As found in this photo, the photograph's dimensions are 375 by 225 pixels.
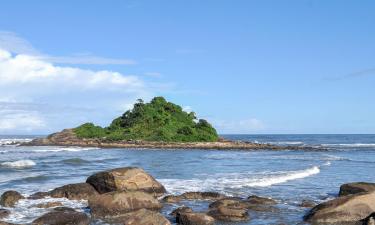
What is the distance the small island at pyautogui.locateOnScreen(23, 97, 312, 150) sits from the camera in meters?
70.2

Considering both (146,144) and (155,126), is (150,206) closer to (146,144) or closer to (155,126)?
(146,144)

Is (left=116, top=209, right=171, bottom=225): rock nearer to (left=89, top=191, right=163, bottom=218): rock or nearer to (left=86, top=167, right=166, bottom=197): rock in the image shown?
(left=89, top=191, right=163, bottom=218): rock

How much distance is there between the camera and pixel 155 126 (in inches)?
3056

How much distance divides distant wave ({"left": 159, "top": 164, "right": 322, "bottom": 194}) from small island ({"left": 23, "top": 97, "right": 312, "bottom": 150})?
37961 millimetres

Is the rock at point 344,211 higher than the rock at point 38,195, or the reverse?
the rock at point 38,195

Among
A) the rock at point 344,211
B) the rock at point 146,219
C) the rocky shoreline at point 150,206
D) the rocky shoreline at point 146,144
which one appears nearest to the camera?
the rock at point 146,219

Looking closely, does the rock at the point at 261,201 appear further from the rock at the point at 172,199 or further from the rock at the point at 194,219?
the rock at the point at 194,219

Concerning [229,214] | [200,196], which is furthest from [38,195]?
[229,214]

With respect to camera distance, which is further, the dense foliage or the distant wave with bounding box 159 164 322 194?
the dense foliage

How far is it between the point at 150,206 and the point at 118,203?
1.21 m

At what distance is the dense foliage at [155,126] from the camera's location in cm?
7431

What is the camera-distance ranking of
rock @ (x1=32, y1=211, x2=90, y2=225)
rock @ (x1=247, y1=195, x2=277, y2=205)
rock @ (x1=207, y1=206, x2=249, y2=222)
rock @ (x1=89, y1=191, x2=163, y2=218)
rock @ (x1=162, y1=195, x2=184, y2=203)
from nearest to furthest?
rock @ (x1=32, y1=211, x2=90, y2=225), rock @ (x1=207, y1=206, x2=249, y2=222), rock @ (x1=89, y1=191, x2=163, y2=218), rock @ (x1=247, y1=195, x2=277, y2=205), rock @ (x1=162, y1=195, x2=184, y2=203)

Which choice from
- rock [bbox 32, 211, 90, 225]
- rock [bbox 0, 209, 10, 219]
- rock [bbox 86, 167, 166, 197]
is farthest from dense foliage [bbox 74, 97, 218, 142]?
rock [bbox 32, 211, 90, 225]

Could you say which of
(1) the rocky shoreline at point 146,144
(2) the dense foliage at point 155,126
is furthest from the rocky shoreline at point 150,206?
(2) the dense foliage at point 155,126
